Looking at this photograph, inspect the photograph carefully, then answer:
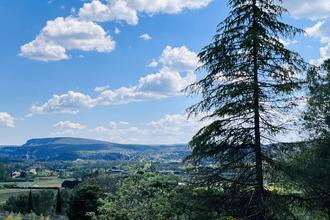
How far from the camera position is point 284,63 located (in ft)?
38.0

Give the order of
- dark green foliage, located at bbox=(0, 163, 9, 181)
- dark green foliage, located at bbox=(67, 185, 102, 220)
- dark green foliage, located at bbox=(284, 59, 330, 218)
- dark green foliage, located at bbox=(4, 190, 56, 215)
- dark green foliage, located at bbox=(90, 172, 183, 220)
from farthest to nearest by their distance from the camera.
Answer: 1. dark green foliage, located at bbox=(0, 163, 9, 181)
2. dark green foliage, located at bbox=(4, 190, 56, 215)
3. dark green foliage, located at bbox=(67, 185, 102, 220)
4. dark green foliage, located at bbox=(90, 172, 183, 220)
5. dark green foliage, located at bbox=(284, 59, 330, 218)

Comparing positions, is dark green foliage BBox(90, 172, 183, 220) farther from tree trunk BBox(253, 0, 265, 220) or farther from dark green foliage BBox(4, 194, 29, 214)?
dark green foliage BBox(4, 194, 29, 214)

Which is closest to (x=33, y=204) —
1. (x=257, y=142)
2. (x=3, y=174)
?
(x=257, y=142)

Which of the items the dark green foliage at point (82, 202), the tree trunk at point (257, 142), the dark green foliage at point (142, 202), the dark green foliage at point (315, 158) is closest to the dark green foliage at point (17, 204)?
the dark green foliage at point (82, 202)

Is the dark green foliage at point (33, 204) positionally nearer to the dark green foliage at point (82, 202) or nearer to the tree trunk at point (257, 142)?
the dark green foliage at point (82, 202)

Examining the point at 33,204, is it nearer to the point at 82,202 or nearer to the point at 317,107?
the point at 82,202

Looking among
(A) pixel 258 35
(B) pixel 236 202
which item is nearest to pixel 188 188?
(B) pixel 236 202

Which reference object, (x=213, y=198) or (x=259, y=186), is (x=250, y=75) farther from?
(x=213, y=198)

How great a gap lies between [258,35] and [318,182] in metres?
5.93

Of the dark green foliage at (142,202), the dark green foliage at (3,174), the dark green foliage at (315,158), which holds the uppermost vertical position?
the dark green foliage at (315,158)

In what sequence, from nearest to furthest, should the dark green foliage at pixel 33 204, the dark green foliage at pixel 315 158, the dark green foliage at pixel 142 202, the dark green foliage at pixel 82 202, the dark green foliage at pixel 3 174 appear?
the dark green foliage at pixel 315 158 → the dark green foliage at pixel 142 202 → the dark green foliage at pixel 82 202 → the dark green foliage at pixel 33 204 → the dark green foliage at pixel 3 174

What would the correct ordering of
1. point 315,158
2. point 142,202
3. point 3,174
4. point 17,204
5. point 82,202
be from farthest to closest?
point 3,174, point 17,204, point 82,202, point 142,202, point 315,158

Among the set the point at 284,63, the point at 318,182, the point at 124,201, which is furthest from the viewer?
the point at 124,201

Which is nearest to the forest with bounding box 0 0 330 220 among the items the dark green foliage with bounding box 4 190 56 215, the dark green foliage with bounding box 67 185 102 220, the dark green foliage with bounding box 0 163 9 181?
the dark green foliage with bounding box 67 185 102 220
